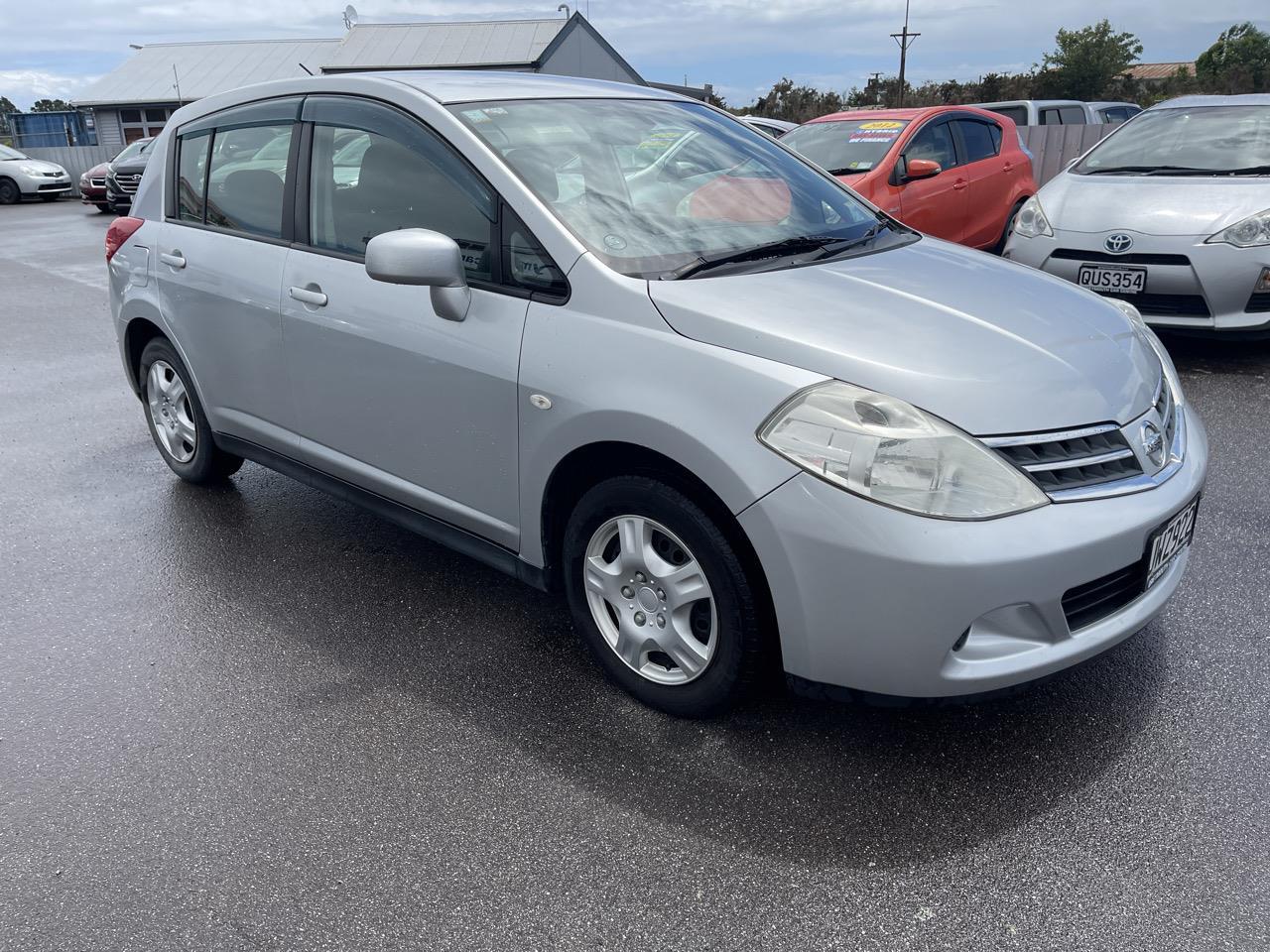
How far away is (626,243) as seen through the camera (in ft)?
9.55

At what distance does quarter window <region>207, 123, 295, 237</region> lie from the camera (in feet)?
12.5

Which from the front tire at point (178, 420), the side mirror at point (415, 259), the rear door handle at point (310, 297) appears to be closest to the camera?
the side mirror at point (415, 259)

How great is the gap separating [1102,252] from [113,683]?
5.71 metres

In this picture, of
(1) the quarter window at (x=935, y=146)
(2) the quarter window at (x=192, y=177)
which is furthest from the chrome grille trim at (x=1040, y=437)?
(1) the quarter window at (x=935, y=146)

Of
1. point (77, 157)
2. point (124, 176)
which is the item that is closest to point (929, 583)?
point (124, 176)

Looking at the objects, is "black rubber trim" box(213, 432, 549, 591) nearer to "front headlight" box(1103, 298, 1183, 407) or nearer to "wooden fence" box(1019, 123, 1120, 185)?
"front headlight" box(1103, 298, 1183, 407)

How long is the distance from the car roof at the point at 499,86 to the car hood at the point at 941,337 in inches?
44.3

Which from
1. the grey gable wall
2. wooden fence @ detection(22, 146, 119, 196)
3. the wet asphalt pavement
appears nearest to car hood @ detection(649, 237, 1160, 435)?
the wet asphalt pavement

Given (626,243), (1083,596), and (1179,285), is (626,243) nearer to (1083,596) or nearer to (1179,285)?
(1083,596)

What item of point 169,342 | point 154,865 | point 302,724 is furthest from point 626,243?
point 169,342

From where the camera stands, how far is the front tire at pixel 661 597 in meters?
2.56

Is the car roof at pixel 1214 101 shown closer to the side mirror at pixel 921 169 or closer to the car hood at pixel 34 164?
the side mirror at pixel 921 169

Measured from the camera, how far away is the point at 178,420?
186 inches

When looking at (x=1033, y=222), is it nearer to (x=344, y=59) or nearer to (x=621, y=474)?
(x=621, y=474)
